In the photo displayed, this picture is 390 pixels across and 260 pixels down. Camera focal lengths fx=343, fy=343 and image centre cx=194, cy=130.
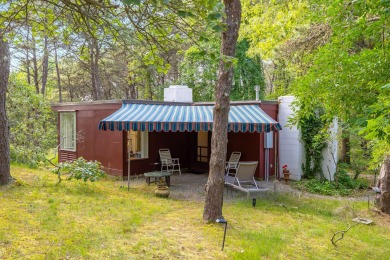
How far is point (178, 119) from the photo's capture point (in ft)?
34.5

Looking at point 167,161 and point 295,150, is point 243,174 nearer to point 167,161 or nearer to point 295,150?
point 295,150

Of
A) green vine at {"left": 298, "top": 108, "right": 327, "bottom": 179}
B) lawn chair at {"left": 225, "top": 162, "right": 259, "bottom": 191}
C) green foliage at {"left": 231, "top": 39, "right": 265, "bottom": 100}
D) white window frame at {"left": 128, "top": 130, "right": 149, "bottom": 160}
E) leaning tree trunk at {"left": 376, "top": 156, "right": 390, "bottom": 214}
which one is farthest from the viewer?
green foliage at {"left": 231, "top": 39, "right": 265, "bottom": 100}

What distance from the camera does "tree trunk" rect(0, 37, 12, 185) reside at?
8.19m

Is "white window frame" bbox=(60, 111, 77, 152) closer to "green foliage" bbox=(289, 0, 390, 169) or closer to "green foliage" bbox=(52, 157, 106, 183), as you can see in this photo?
"green foliage" bbox=(52, 157, 106, 183)

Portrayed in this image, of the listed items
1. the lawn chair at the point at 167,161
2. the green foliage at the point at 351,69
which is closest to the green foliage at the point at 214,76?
the lawn chair at the point at 167,161

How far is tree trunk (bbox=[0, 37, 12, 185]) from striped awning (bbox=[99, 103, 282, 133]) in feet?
7.98

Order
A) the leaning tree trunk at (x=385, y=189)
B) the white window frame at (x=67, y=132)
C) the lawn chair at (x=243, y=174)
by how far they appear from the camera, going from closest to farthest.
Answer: the leaning tree trunk at (x=385, y=189) → the lawn chair at (x=243, y=174) → the white window frame at (x=67, y=132)

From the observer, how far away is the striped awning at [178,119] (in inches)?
388

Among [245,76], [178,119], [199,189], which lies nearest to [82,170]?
[178,119]

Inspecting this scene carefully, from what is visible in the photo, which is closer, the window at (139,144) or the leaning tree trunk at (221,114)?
the leaning tree trunk at (221,114)

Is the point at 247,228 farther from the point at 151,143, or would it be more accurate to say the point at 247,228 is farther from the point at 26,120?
the point at 26,120

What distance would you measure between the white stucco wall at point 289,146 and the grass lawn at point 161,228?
3.75 metres

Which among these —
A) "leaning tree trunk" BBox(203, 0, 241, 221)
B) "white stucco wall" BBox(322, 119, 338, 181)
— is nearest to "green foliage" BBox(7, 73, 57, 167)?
"leaning tree trunk" BBox(203, 0, 241, 221)

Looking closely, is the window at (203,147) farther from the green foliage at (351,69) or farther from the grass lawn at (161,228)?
the green foliage at (351,69)
